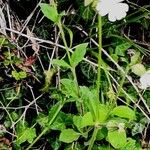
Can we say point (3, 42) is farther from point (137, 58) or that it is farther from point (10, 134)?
point (137, 58)

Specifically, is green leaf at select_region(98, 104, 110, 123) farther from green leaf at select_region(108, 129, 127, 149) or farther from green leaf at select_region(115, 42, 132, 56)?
green leaf at select_region(115, 42, 132, 56)

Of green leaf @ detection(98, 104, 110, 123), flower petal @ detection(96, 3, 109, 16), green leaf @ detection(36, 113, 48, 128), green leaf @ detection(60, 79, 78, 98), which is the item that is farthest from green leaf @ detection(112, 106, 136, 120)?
flower petal @ detection(96, 3, 109, 16)

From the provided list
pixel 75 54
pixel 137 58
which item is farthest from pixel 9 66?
pixel 137 58

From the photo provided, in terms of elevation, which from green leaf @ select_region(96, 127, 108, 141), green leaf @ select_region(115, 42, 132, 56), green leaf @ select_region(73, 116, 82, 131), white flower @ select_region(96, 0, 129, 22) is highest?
white flower @ select_region(96, 0, 129, 22)

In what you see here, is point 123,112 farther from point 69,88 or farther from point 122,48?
point 122,48

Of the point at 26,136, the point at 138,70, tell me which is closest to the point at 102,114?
the point at 138,70

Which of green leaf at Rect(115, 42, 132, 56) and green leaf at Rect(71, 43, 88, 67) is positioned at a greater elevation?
green leaf at Rect(71, 43, 88, 67)
